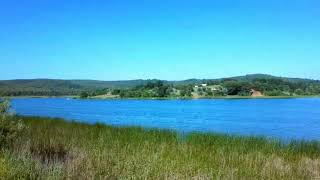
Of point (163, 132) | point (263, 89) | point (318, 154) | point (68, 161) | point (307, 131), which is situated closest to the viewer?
point (68, 161)

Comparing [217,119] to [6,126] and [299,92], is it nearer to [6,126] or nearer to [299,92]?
[6,126]

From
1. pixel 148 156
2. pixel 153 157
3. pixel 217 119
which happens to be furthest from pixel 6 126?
pixel 217 119

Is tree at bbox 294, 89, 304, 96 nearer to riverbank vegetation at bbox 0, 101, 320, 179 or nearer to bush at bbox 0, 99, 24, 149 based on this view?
riverbank vegetation at bbox 0, 101, 320, 179

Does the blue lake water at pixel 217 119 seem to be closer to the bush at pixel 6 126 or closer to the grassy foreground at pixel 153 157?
the grassy foreground at pixel 153 157

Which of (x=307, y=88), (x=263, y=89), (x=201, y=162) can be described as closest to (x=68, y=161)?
(x=201, y=162)

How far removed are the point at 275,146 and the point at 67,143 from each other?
6898mm

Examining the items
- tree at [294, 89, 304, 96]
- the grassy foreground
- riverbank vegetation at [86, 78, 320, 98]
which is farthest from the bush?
tree at [294, 89, 304, 96]

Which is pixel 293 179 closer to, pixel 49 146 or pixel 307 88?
pixel 49 146

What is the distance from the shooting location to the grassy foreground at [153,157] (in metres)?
9.75

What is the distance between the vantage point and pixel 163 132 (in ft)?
60.3

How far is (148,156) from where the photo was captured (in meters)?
12.1

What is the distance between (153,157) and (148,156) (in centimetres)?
26

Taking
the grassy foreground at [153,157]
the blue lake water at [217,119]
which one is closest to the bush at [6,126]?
the grassy foreground at [153,157]

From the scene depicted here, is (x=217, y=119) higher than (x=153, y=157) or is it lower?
lower
